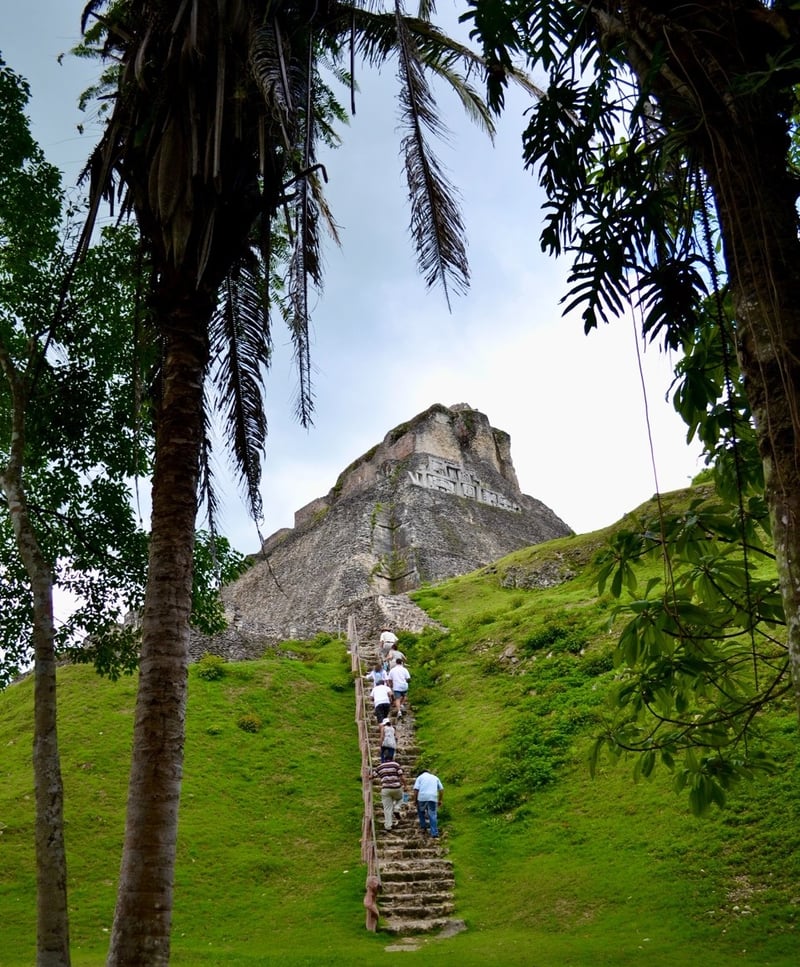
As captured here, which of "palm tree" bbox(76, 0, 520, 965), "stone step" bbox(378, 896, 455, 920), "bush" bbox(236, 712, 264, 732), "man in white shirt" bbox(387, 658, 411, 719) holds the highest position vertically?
"palm tree" bbox(76, 0, 520, 965)

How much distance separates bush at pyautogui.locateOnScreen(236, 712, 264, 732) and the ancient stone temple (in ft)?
45.3

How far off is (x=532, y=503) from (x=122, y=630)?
50274mm

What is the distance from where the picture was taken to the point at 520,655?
18.5 metres

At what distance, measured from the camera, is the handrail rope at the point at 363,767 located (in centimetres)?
1067

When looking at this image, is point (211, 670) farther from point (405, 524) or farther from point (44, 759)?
point (405, 524)

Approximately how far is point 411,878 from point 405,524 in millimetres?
34672

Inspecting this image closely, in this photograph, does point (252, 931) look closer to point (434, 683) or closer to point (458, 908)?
point (458, 908)

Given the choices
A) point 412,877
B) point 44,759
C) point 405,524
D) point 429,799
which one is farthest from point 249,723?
point 405,524

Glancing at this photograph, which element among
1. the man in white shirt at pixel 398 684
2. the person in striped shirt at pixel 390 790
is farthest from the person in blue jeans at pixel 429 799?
the man in white shirt at pixel 398 684

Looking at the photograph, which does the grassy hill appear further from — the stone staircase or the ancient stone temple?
the ancient stone temple

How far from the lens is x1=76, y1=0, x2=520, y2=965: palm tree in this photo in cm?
558

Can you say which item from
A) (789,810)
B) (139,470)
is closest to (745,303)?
(139,470)

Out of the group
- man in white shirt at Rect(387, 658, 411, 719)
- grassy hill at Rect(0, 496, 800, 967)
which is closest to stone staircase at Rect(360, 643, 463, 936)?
grassy hill at Rect(0, 496, 800, 967)

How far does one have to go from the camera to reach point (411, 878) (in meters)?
10.7
